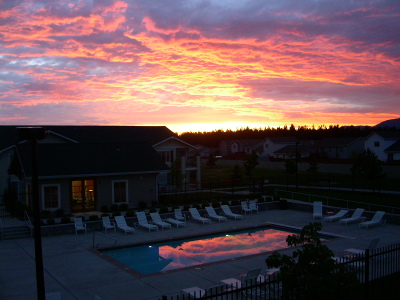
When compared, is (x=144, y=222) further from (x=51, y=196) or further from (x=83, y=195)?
(x=51, y=196)

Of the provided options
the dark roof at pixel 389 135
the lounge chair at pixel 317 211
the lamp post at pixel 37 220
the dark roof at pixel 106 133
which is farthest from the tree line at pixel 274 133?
the lamp post at pixel 37 220

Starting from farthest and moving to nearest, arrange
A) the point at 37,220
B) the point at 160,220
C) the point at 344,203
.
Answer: the point at 344,203, the point at 160,220, the point at 37,220

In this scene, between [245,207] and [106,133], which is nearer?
[245,207]

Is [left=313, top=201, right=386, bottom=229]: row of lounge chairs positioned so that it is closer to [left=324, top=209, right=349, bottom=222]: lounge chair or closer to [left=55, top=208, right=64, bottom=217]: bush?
[left=324, top=209, right=349, bottom=222]: lounge chair

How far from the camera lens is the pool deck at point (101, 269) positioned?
40.4ft

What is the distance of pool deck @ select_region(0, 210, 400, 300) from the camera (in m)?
12.3

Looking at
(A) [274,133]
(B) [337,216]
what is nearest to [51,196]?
(B) [337,216]

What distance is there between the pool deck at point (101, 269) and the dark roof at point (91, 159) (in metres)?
6.39

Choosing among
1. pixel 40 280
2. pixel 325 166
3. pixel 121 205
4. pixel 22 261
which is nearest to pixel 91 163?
pixel 121 205

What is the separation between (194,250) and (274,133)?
144316mm

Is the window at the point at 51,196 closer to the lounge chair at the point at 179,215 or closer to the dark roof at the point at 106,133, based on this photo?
the lounge chair at the point at 179,215

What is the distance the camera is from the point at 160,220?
2314 cm

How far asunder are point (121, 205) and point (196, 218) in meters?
5.98

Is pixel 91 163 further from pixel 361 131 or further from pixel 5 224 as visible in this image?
pixel 361 131
